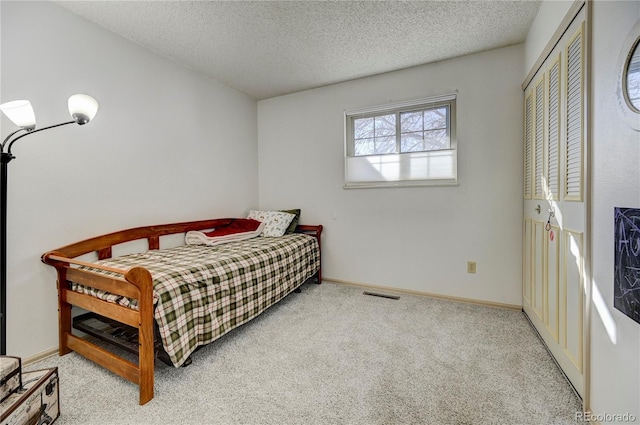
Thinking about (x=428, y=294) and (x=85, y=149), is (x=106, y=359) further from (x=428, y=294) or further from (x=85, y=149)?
(x=428, y=294)

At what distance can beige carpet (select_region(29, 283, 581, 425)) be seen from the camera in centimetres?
132

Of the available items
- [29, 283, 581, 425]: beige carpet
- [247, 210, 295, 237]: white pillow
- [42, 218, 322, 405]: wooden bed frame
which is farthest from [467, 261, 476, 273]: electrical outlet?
[42, 218, 322, 405]: wooden bed frame

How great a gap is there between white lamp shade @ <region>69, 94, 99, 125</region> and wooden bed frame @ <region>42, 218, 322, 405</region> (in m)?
0.82

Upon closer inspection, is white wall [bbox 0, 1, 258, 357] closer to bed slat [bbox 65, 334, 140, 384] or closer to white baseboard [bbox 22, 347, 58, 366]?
white baseboard [bbox 22, 347, 58, 366]

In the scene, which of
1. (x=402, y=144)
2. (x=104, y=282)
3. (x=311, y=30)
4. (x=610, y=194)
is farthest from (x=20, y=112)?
(x=402, y=144)

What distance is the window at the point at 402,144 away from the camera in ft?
9.13

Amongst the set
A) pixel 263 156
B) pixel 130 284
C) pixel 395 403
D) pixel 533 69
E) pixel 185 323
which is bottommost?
pixel 395 403

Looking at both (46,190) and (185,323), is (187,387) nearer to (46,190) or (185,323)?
(185,323)

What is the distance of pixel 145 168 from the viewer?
7.97ft

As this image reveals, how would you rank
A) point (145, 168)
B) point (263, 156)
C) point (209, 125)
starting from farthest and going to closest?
point (263, 156)
point (209, 125)
point (145, 168)

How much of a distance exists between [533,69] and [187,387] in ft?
10.4

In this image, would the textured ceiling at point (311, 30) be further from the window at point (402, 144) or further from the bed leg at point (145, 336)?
the bed leg at point (145, 336)

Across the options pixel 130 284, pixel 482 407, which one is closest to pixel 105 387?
pixel 130 284

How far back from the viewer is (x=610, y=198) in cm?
111
